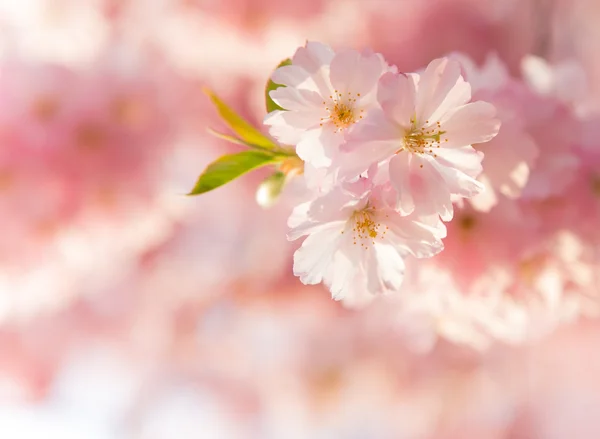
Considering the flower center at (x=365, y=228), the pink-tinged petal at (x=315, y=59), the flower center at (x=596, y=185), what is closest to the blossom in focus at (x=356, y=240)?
the flower center at (x=365, y=228)

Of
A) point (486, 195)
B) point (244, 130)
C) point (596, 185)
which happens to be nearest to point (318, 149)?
point (244, 130)

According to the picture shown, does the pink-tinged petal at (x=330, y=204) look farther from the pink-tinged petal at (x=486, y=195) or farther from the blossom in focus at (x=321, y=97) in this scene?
the pink-tinged petal at (x=486, y=195)

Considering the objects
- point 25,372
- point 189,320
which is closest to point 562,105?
point 189,320

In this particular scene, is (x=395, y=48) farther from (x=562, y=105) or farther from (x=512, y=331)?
(x=512, y=331)

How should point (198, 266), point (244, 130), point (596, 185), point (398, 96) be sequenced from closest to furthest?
1. point (398, 96)
2. point (244, 130)
3. point (596, 185)
4. point (198, 266)

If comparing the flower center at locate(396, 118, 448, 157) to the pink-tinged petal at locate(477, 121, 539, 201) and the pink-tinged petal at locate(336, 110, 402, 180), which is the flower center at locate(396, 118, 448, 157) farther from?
the pink-tinged petal at locate(477, 121, 539, 201)

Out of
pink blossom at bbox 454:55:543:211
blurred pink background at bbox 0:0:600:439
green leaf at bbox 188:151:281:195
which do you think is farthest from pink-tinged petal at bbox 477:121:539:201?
blurred pink background at bbox 0:0:600:439

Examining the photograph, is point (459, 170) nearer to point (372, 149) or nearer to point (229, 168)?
point (372, 149)
